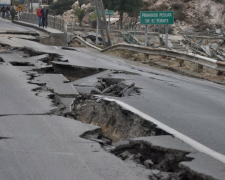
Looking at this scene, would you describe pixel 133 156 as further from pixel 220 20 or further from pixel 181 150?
pixel 220 20

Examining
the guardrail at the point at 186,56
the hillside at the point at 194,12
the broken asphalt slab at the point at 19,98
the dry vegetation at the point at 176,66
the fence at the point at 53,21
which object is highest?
the hillside at the point at 194,12

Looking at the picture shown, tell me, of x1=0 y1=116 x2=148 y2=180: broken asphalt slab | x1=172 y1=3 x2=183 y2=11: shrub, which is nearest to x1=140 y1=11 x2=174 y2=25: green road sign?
x1=0 y1=116 x2=148 y2=180: broken asphalt slab

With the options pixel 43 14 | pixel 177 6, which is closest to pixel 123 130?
pixel 43 14

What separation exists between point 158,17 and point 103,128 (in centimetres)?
1203

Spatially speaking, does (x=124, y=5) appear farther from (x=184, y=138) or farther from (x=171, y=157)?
(x=171, y=157)

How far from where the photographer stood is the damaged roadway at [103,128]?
3842 millimetres

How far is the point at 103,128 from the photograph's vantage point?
620cm

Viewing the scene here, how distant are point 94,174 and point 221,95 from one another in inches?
238

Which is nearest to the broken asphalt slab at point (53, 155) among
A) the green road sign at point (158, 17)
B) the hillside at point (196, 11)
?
the green road sign at point (158, 17)

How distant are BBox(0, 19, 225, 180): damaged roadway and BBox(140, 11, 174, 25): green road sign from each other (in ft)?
24.9

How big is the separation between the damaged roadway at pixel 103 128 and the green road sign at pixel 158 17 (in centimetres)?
760

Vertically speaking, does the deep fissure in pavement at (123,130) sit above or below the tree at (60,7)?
below

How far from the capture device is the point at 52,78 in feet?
30.0

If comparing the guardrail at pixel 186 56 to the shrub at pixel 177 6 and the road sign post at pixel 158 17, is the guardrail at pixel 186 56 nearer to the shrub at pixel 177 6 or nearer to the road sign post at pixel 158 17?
the road sign post at pixel 158 17
